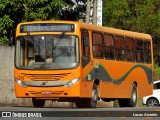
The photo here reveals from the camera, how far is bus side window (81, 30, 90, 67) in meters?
25.4

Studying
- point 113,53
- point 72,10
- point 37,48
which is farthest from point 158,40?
point 37,48

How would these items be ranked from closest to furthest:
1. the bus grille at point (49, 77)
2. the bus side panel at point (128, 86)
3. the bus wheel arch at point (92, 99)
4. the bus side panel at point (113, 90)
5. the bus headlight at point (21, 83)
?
1. the bus grille at point (49, 77)
2. the bus headlight at point (21, 83)
3. the bus wheel arch at point (92, 99)
4. the bus side panel at point (113, 90)
5. the bus side panel at point (128, 86)

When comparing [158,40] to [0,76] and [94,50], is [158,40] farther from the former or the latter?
[94,50]

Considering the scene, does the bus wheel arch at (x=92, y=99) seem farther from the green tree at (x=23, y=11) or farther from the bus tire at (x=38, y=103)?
the green tree at (x=23, y=11)

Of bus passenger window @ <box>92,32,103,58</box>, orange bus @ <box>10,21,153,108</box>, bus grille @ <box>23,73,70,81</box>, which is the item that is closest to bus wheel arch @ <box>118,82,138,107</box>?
orange bus @ <box>10,21,153,108</box>

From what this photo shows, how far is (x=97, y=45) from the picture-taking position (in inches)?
1060

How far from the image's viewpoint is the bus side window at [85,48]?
2541 centimetres

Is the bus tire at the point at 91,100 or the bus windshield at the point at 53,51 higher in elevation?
the bus windshield at the point at 53,51

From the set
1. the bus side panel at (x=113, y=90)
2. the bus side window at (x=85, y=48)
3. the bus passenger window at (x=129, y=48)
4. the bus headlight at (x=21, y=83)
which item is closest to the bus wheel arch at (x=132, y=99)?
the bus side panel at (x=113, y=90)

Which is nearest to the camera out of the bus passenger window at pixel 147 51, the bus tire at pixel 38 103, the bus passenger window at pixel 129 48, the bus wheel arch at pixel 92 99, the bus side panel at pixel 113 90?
the bus wheel arch at pixel 92 99

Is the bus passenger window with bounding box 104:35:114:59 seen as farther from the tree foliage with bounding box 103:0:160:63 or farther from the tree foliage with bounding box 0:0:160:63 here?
the tree foliage with bounding box 103:0:160:63

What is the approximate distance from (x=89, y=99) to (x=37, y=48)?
308cm

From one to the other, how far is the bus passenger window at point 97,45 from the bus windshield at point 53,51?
70.7 inches

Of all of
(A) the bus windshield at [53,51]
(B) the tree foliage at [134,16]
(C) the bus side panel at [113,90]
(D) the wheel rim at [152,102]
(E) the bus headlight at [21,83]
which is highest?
(B) the tree foliage at [134,16]
